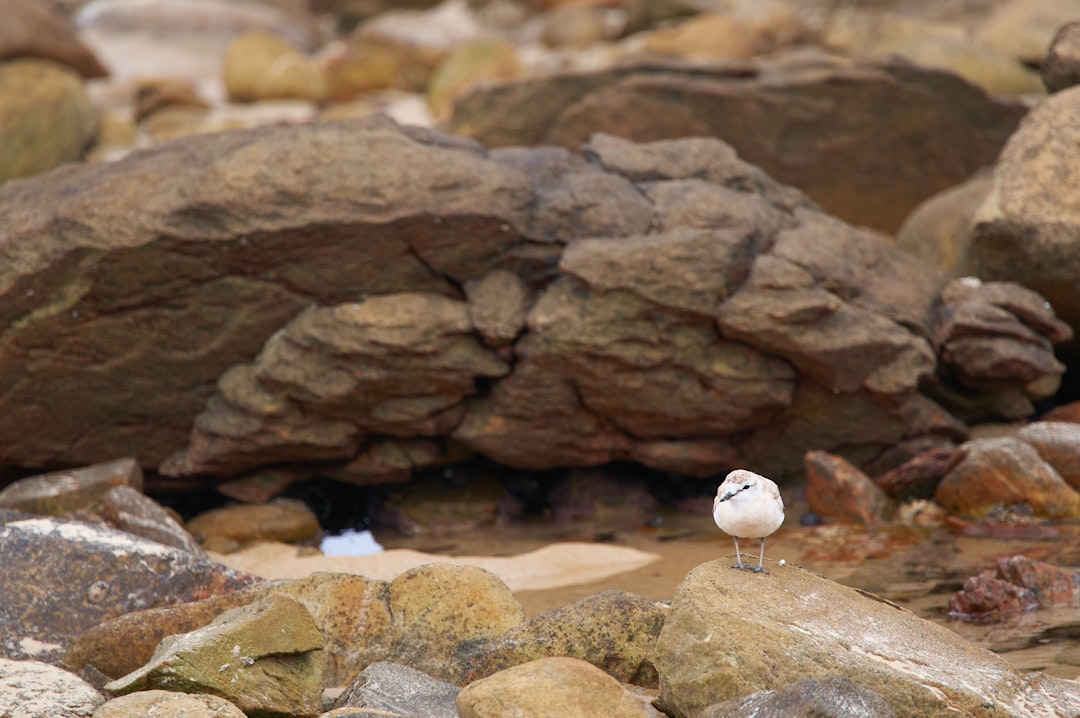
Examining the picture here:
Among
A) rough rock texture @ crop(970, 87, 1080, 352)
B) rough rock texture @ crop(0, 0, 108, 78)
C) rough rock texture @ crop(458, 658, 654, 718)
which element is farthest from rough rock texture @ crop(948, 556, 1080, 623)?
rough rock texture @ crop(0, 0, 108, 78)

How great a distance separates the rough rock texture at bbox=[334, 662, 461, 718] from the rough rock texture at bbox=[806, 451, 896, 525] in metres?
4.51

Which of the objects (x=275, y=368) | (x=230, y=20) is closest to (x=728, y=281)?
(x=275, y=368)

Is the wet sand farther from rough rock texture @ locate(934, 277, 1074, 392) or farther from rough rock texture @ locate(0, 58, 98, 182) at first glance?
rough rock texture @ locate(0, 58, 98, 182)

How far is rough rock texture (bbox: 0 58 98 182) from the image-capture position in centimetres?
1554

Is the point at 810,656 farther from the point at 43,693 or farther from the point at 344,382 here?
the point at 344,382

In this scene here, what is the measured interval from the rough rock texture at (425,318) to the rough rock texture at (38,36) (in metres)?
8.39

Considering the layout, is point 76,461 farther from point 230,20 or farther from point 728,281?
point 230,20

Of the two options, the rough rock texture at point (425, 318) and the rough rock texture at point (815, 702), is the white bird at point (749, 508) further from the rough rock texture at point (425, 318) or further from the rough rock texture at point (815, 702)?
the rough rock texture at point (425, 318)

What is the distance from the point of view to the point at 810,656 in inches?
177

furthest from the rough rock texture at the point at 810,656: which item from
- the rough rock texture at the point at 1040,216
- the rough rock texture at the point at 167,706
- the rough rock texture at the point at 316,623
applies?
the rough rock texture at the point at 1040,216

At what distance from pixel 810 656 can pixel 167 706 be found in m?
2.45

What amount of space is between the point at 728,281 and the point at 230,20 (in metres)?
18.7

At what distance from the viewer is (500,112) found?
46.9 feet

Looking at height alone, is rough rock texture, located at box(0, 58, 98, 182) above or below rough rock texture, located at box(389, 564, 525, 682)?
above
